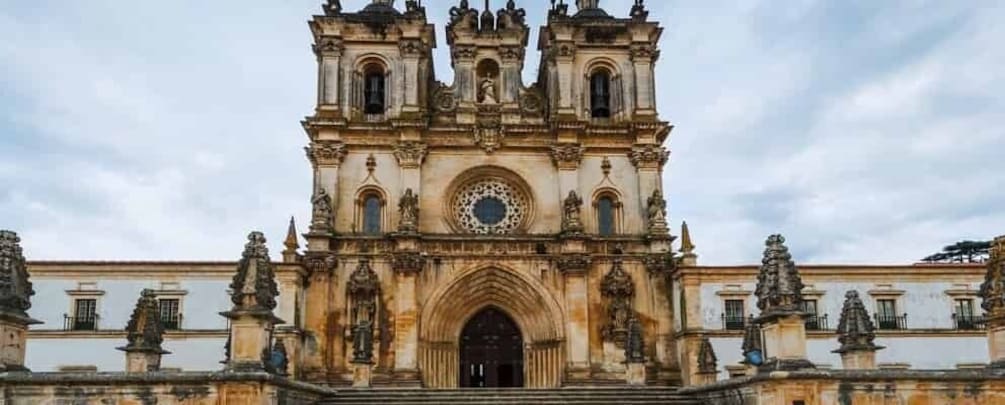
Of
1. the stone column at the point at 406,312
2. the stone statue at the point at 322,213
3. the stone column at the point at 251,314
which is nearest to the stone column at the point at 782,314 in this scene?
the stone column at the point at 251,314

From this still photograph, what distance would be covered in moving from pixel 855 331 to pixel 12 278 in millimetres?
22195

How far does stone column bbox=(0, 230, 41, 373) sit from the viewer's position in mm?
20000

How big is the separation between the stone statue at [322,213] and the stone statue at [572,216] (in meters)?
9.05

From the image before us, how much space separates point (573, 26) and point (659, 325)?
42.7 ft

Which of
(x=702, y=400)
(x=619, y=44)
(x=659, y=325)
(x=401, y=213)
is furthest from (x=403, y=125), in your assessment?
(x=702, y=400)

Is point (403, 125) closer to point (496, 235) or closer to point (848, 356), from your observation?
point (496, 235)

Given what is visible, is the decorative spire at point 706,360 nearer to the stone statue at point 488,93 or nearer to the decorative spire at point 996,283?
the decorative spire at point 996,283

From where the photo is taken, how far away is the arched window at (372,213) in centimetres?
3600

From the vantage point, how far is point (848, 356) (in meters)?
26.6

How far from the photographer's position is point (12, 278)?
66.8ft

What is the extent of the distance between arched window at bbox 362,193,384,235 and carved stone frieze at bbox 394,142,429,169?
1.73 m

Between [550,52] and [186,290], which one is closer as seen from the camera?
[186,290]

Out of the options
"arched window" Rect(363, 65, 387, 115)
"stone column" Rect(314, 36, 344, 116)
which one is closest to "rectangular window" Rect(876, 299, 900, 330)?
"arched window" Rect(363, 65, 387, 115)

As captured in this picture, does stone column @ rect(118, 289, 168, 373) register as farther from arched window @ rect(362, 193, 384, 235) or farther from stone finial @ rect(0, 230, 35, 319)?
arched window @ rect(362, 193, 384, 235)
